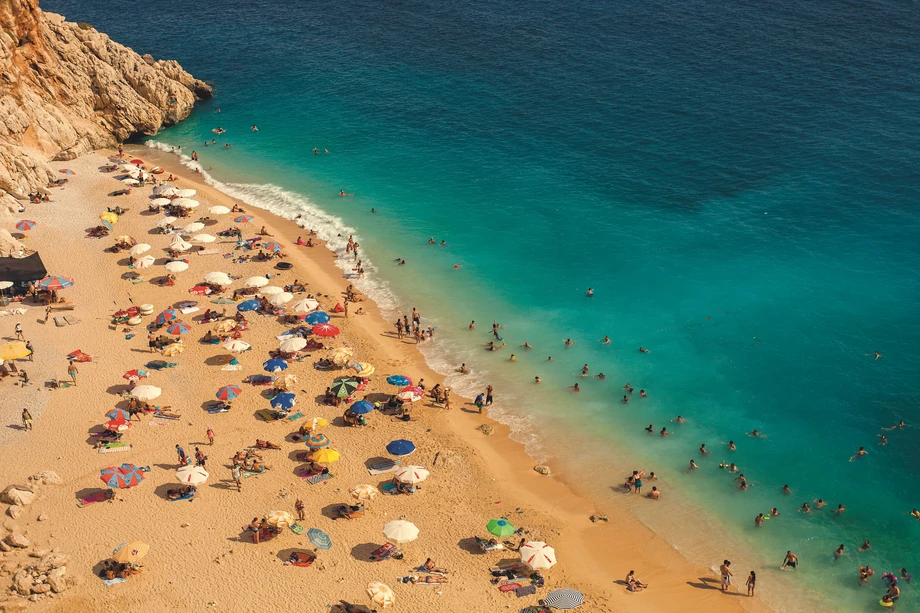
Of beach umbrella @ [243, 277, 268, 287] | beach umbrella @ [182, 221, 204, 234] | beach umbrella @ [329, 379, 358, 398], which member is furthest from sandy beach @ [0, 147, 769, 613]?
beach umbrella @ [182, 221, 204, 234]

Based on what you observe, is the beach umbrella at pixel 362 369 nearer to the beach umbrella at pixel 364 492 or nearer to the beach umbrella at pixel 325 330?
the beach umbrella at pixel 325 330

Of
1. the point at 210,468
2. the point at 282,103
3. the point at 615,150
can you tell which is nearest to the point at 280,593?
the point at 210,468

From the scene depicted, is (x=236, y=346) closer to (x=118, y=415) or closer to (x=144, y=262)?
(x=118, y=415)

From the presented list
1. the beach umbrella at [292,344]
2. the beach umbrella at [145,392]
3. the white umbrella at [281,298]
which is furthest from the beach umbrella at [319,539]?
the white umbrella at [281,298]

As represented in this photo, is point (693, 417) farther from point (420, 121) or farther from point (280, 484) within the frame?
point (420, 121)

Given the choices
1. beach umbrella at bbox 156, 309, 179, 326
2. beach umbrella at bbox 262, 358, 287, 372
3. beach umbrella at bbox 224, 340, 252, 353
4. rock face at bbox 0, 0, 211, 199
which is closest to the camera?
beach umbrella at bbox 262, 358, 287, 372

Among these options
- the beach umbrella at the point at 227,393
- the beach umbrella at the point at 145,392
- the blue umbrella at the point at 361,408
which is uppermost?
the blue umbrella at the point at 361,408

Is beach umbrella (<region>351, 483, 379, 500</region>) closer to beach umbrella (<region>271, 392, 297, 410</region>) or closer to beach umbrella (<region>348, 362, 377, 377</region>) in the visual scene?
beach umbrella (<region>271, 392, 297, 410</region>)

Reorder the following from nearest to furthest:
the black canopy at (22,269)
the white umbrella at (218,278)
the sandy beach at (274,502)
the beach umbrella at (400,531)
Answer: the sandy beach at (274,502) < the beach umbrella at (400,531) < the black canopy at (22,269) < the white umbrella at (218,278)
